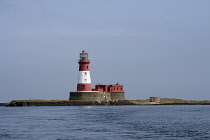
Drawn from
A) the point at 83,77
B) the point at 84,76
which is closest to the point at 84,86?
the point at 83,77

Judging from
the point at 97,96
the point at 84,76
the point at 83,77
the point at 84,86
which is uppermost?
the point at 84,76

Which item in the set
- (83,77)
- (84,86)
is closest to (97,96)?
(84,86)

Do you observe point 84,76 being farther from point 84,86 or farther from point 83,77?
point 84,86

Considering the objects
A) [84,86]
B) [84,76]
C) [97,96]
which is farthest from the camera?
[97,96]

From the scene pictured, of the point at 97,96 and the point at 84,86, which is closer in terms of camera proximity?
the point at 84,86

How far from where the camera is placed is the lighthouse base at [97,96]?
3494 inches

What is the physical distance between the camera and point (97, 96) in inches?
3600

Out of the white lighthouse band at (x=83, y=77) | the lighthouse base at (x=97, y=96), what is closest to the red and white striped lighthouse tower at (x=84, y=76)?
the white lighthouse band at (x=83, y=77)

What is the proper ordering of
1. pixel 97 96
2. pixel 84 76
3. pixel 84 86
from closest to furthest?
pixel 84 76
pixel 84 86
pixel 97 96

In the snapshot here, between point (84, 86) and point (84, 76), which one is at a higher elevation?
point (84, 76)

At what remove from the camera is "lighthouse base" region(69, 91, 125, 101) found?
88750 millimetres

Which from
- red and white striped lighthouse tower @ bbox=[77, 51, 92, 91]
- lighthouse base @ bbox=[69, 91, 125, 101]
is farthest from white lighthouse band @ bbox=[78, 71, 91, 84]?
lighthouse base @ bbox=[69, 91, 125, 101]

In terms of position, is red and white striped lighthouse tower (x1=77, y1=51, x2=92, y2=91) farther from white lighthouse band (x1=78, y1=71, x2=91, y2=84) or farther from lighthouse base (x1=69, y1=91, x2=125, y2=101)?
lighthouse base (x1=69, y1=91, x2=125, y2=101)

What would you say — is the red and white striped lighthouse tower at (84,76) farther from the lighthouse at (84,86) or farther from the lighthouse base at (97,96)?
the lighthouse base at (97,96)
